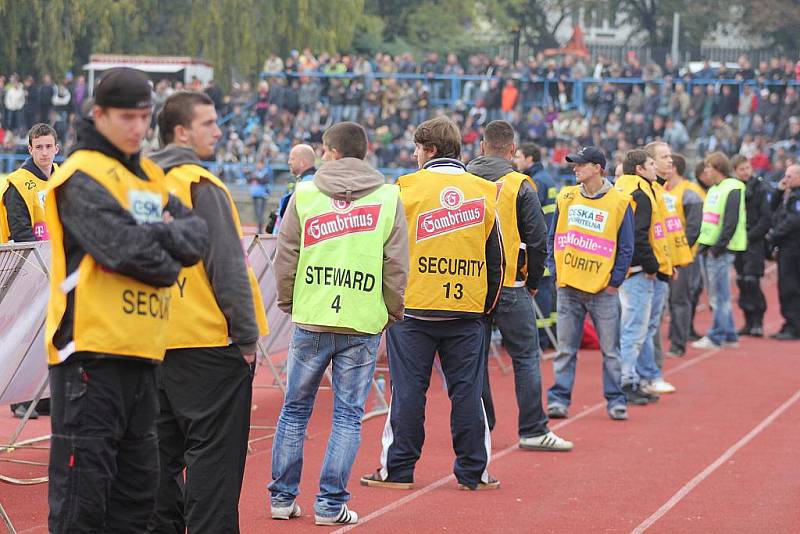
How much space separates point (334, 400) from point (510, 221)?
2.57 meters

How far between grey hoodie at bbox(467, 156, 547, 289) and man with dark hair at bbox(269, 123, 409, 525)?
211 centimetres

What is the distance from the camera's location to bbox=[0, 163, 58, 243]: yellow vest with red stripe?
9.71 metres

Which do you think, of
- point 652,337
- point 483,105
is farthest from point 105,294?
point 483,105

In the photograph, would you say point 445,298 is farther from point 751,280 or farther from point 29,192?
point 751,280

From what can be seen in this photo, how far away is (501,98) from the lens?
1391 inches

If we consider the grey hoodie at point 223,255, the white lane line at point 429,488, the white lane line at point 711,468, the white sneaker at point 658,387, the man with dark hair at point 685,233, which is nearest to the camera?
the grey hoodie at point 223,255

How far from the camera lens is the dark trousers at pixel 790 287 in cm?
1720

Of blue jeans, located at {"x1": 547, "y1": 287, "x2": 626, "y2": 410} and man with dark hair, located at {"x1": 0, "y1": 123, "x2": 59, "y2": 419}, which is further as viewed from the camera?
blue jeans, located at {"x1": 547, "y1": 287, "x2": 626, "y2": 410}

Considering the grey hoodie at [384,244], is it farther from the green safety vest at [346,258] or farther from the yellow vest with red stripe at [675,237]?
the yellow vest with red stripe at [675,237]

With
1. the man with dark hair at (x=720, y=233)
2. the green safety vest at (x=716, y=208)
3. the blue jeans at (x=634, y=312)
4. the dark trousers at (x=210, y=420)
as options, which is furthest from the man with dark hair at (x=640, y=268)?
the dark trousers at (x=210, y=420)

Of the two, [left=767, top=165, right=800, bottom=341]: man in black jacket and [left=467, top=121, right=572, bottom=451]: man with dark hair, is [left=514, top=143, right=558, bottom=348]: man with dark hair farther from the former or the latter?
[left=767, top=165, right=800, bottom=341]: man in black jacket

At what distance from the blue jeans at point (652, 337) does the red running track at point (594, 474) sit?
317mm

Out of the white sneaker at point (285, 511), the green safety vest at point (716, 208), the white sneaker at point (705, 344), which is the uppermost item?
the green safety vest at point (716, 208)

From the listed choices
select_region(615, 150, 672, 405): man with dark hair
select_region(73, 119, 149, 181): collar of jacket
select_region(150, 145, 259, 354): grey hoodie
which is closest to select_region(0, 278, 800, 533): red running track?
select_region(615, 150, 672, 405): man with dark hair
